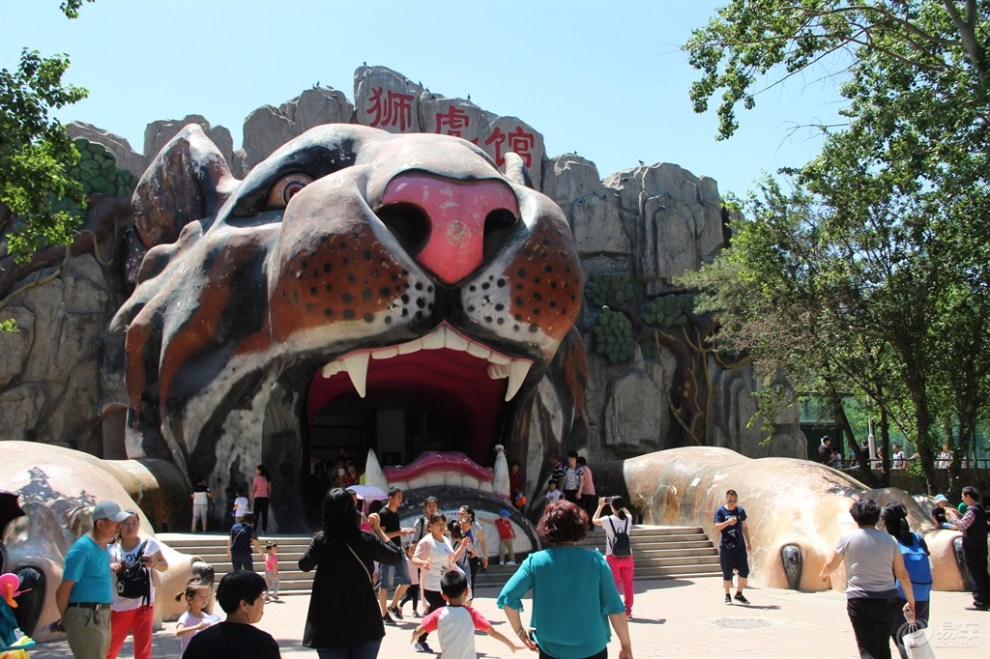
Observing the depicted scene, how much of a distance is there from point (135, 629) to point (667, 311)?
20.2m

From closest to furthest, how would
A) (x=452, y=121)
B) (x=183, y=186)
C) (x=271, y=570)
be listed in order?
(x=271, y=570), (x=183, y=186), (x=452, y=121)

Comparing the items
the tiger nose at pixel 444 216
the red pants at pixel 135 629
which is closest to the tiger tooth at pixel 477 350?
the tiger nose at pixel 444 216

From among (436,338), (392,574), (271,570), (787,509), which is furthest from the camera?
(787,509)

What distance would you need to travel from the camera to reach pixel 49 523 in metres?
8.30

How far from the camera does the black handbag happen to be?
217 inches

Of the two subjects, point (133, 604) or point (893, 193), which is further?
point (893, 193)

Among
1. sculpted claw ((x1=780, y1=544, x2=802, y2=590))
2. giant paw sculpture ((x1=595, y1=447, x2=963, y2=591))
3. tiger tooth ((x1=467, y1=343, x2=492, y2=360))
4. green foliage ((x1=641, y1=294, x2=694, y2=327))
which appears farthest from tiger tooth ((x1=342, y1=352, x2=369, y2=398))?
green foliage ((x1=641, y1=294, x2=694, y2=327))

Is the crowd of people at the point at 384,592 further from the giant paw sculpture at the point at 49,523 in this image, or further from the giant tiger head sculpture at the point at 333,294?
the giant tiger head sculpture at the point at 333,294

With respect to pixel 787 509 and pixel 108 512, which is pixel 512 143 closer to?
pixel 787 509

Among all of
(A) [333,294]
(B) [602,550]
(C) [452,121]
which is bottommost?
(B) [602,550]

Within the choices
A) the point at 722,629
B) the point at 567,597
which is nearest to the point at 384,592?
the point at 722,629

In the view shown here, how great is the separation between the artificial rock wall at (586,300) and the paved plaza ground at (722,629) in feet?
36.7

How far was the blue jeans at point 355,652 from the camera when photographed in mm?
4207

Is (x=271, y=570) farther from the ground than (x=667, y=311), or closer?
closer
